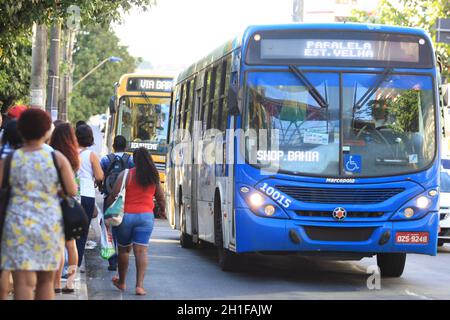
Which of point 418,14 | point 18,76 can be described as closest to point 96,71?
point 418,14

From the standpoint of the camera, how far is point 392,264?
50.2 ft

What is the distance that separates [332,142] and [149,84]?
53.8 ft

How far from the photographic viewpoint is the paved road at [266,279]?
12.7m

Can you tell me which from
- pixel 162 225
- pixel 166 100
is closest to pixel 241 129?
pixel 162 225

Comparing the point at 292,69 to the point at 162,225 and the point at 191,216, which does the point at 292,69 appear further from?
the point at 162,225

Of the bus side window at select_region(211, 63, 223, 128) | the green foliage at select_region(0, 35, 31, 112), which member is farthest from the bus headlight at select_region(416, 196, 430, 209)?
the green foliage at select_region(0, 35, 31, 112)

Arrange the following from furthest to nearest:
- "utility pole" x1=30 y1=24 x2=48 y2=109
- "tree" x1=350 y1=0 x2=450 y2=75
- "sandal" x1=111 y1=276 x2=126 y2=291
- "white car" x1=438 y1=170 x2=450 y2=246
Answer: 1. "tree" x1=350 y1=0 x2=450 y2=75
2. "utility pole" x1=30 y1=24 x2=48 y2=109
3. "white car" x1=438 y1=170 x2=450 y2=246
4. "sandal" x1=111 y1=276 x2=126 y2=291

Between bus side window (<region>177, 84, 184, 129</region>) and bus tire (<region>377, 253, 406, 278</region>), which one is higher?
bus side window (<region>177, 84, 184, 129</region>)

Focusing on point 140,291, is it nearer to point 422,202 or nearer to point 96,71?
point 422,202

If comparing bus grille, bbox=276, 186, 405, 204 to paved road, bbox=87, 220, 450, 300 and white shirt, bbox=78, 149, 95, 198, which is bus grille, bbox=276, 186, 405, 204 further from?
white shirt, bbox=78, 149, 95, 198

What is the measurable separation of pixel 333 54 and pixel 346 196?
1723 mm

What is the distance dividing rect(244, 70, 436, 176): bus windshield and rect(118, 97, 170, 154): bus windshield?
15.5 m

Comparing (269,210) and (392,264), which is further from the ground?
(269,210)

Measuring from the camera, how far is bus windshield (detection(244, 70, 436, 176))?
13.7m
